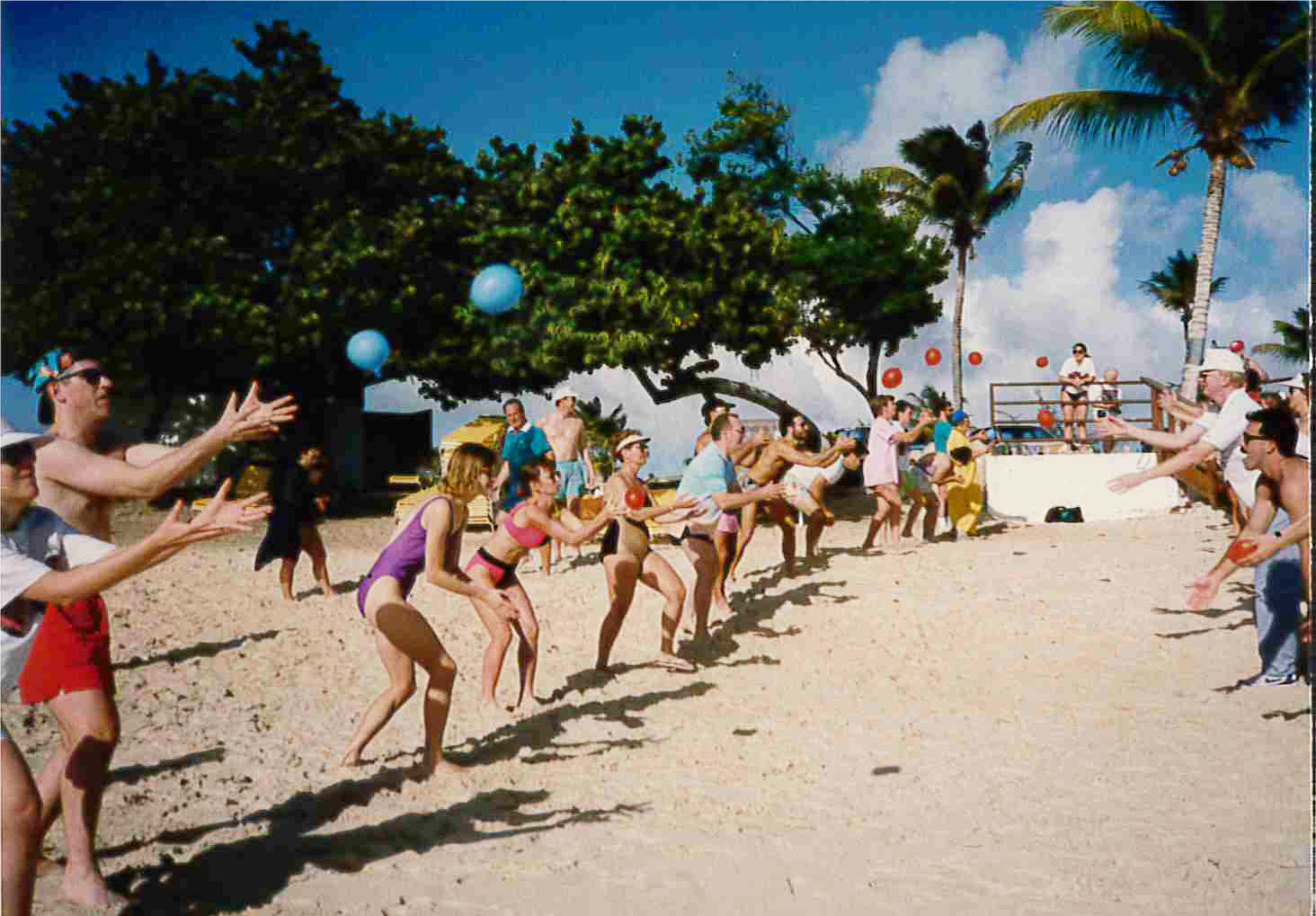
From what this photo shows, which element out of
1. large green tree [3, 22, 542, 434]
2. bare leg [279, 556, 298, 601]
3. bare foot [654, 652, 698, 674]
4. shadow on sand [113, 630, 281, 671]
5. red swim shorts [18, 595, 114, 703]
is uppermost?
large green tree [3, 22, 542, 434]

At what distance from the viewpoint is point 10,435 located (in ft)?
8.59

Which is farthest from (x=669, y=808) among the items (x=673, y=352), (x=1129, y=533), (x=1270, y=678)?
(x=673, y=352)

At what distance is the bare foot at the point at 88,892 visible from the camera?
10.8 feet

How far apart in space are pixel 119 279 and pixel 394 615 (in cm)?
1261

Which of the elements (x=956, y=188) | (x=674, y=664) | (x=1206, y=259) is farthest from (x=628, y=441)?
(x=956, y=188)

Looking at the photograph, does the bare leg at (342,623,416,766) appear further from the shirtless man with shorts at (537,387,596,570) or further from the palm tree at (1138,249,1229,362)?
the palm tree at (1138,249,1229,362)

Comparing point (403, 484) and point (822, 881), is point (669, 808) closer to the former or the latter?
point (822, 881)

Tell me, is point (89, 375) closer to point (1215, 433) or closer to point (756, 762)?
point (756, 762)

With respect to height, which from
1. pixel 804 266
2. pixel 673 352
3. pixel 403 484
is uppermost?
pixel 804 266

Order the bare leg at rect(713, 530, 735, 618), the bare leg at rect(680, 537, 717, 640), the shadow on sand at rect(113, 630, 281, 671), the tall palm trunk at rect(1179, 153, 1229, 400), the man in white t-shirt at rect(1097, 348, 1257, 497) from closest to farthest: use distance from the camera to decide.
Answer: the man in white t-shirt at rect(1097, 348, 1257, 497)
the shadow on sand at rect(113, 630, 281, 671)
the bare leg at rect(680, 537, 717, 640)
the bare leg at rect(713, 530, 735, 618)
the tall palm trunk at rect(1179, 153, 1229, 400)

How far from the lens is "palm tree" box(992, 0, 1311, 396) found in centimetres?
1359

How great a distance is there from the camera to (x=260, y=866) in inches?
149

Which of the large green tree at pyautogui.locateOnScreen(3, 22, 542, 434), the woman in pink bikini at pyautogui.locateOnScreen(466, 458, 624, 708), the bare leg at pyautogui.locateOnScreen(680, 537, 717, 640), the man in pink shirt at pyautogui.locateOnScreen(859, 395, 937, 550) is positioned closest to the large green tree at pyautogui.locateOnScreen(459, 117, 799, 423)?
the large green tree at pyautogui.locateOnScreen(3, 22, 542, 434)

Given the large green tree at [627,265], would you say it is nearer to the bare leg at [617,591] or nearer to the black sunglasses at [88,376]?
the bare leg at [617,591]
